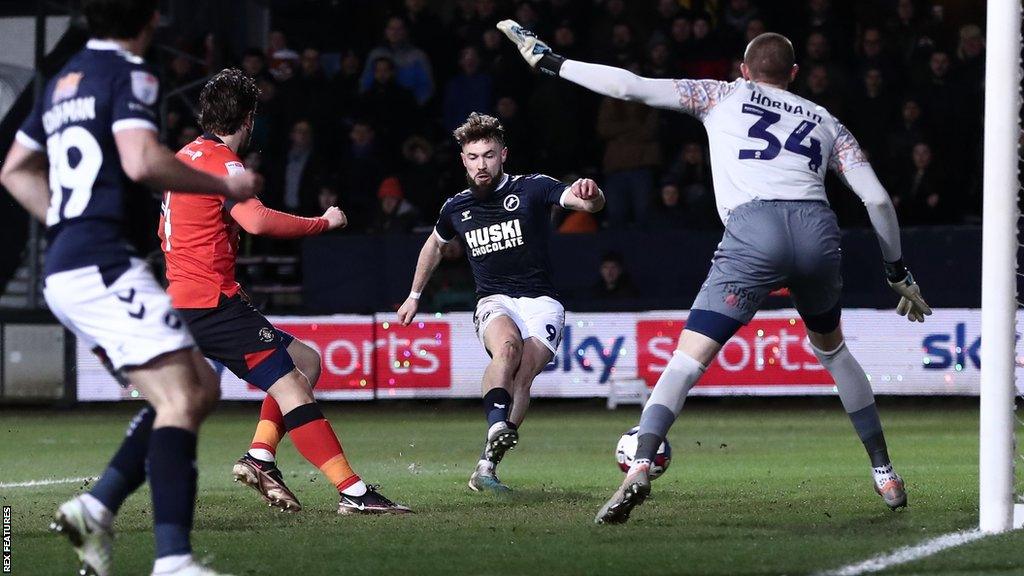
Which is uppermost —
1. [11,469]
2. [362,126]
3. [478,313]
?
[362,126]

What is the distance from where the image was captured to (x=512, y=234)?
9.21 metres

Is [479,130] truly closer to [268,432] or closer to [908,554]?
[268,432]

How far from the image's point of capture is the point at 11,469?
35.0 feet

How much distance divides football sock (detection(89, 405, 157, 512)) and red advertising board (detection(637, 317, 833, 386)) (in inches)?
401

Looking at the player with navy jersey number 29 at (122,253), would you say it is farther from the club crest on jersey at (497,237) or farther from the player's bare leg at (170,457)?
the club crest on jersey at (497,237)

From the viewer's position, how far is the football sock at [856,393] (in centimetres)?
762

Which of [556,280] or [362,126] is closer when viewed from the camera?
[556,280]

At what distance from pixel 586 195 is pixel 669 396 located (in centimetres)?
142

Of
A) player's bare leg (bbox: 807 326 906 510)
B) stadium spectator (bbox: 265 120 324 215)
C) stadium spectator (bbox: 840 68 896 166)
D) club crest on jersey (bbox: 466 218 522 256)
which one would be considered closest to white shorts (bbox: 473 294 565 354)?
club crest on jersey (bbox: 466 218 522 256)

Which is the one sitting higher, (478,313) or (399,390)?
(478,313)

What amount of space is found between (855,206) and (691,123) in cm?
210

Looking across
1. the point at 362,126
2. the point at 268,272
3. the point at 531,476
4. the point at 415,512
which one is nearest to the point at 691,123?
the point at 362,126

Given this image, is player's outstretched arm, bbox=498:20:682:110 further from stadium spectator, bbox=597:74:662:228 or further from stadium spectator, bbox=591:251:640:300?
stadium spectator, bbox=597:74:662:228

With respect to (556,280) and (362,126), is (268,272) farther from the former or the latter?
(556,280)
